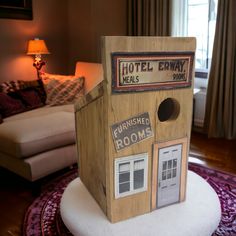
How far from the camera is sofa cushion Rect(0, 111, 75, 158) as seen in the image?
2.04m

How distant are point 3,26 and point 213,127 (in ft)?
8.80

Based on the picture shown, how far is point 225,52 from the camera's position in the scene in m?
3.07

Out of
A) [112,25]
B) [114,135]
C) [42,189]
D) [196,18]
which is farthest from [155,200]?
[112,25]

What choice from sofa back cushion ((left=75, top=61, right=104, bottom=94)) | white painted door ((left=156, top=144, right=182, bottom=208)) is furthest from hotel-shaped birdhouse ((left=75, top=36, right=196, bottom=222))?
sofa back cushion ((left=75, top=61, right=104, bottom=94))

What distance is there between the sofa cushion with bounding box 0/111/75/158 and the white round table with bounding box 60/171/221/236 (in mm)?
771

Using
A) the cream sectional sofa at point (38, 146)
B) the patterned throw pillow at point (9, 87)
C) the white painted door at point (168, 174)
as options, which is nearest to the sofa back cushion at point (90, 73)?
the patterned throw pillow at point (9, 87)

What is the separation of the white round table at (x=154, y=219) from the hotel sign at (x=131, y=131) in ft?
1.09

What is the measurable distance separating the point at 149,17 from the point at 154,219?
9.78ft

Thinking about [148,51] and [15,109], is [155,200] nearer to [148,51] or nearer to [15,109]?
A: [148,51]

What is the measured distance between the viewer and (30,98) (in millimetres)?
3059

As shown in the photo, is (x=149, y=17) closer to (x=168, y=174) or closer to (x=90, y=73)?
(x=90, y=73)

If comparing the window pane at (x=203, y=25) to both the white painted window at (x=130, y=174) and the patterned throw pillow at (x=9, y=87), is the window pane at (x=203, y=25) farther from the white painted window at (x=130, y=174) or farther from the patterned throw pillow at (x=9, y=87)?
the white painted window at (x=130, y=174)

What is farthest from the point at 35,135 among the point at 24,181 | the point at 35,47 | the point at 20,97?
the point at 35,47

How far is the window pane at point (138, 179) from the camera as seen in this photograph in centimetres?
116
